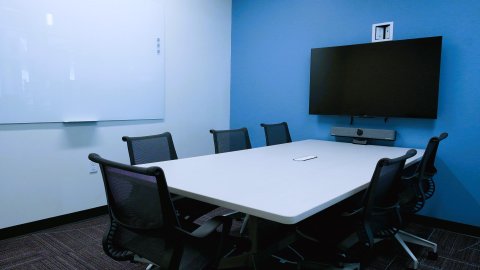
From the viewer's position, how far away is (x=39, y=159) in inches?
119

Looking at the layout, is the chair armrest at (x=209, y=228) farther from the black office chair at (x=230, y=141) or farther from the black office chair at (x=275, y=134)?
the black office chair at (x=275, y=134)

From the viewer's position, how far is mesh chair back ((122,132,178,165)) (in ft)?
7.89

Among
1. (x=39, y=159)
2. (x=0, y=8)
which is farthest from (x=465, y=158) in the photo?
(x=0, y=8)

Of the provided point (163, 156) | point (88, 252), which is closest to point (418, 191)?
point (163, 156)

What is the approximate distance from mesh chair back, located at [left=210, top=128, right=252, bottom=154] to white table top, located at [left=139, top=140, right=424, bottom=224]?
25 centimetres

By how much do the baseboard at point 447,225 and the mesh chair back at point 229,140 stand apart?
195 cm

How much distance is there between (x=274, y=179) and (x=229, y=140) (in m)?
1.30

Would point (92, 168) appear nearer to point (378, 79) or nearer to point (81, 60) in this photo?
point (81, 60)

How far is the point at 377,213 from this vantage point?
1865 mm

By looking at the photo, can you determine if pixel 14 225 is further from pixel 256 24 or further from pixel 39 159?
pixel 256 24

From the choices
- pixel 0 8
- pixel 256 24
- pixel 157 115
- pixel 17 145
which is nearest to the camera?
pixel 0 8

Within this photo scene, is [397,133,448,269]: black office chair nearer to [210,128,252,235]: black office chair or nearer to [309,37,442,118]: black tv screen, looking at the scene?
[309,37,442,118]: black tv screen

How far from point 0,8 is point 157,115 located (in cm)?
177

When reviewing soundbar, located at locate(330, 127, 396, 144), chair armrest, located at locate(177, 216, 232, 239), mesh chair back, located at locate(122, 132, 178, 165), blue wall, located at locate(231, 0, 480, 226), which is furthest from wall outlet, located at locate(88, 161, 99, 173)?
soundbar, located at locate(330, 127, 396, 144)
